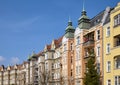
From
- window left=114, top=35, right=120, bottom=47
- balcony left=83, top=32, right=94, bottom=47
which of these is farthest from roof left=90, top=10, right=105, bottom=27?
window left=114, top=35, right=120, bottom=47

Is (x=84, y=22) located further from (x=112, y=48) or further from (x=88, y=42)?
(x=112, y=48)

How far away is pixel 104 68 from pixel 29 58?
54281 millimetres

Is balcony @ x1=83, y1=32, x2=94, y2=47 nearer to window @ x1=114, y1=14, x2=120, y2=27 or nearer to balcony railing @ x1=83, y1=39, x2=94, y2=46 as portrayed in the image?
balcony railing @ x1=83, y1=39, x2=94, y2=46

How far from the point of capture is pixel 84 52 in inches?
2601

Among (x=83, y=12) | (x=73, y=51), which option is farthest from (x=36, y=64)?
(x=83, y=12)

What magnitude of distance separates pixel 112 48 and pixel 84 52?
1341cm

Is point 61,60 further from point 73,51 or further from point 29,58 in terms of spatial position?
point 29,58

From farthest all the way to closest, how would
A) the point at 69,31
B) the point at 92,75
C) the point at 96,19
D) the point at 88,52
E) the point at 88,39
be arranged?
the point at 69,31, the point at 96,19, the point at 88,39, the point at 88,52, the point at 92,75

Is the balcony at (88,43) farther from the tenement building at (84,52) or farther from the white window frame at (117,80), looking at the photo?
the white window frame at (117,80)

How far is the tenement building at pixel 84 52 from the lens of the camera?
2109 inches

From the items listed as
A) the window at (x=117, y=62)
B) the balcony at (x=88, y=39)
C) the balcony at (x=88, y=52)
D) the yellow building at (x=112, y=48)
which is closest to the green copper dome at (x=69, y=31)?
the balcony at (x=88, y=39)

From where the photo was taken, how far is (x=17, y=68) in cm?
13625

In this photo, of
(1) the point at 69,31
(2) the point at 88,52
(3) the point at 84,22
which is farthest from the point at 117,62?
(1) the point at 69,31

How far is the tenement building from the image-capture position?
5356 centimetres
